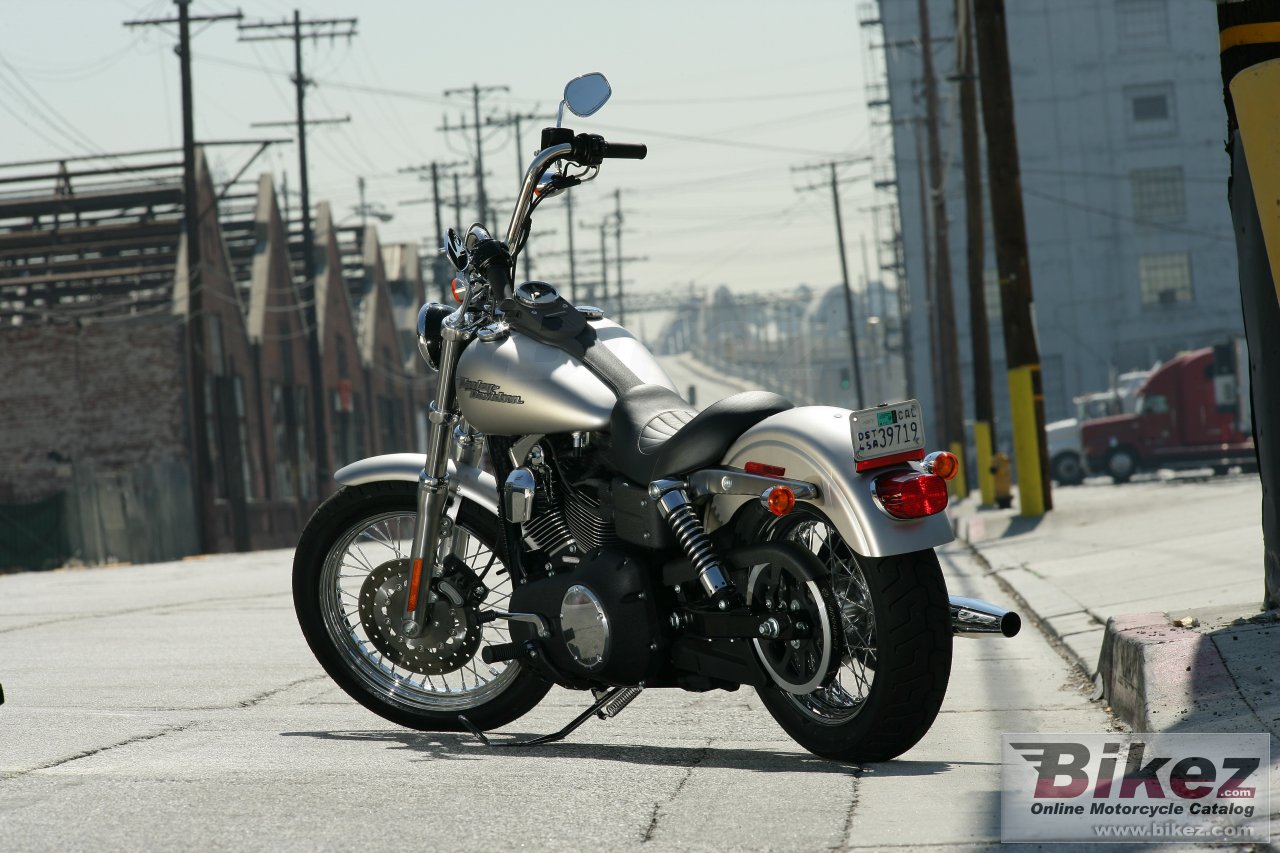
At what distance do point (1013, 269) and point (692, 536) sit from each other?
14.2 metres

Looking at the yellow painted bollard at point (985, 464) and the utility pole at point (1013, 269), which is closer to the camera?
the utility pole at point (1013, 269)

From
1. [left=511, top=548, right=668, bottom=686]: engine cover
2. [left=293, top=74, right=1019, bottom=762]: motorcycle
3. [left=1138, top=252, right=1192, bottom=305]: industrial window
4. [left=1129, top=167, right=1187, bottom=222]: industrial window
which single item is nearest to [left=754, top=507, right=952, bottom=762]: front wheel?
[left=293, top=74, right=1019, bottom=762]: motorcycle

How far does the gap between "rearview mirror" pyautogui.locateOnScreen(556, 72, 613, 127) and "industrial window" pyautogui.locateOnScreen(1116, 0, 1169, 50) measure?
66.9m

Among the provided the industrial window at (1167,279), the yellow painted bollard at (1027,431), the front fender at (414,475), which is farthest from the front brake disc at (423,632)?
the industrial window at (1167,279)

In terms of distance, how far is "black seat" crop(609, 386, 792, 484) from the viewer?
5059 mm

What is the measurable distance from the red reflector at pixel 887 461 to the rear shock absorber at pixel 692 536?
56 centimetres

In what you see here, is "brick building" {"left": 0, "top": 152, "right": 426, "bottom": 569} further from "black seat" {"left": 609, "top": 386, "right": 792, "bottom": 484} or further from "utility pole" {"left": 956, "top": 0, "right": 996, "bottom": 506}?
"black seat" {"left": 609, "top": 386, "right": 792, "bottom": 484}

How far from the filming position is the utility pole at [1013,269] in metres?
18.2

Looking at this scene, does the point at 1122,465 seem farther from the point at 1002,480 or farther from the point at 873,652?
the point at 873,652

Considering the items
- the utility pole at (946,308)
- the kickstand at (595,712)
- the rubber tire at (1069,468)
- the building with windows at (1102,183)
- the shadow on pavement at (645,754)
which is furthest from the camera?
the building with windows at (1102,183)

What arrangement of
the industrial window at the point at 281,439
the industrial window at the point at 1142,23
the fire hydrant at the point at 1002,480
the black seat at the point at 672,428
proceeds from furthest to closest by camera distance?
1. the industrial window at the point at 1142,23
2. the industrial window at the point at 281,439
3. the fire hydrant at the point at 1002,480
4. the black seat at the point at 672,428

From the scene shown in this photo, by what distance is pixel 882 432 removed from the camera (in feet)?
15.4

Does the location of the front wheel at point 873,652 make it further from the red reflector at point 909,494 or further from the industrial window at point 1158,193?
the industrial window at point 1158,193

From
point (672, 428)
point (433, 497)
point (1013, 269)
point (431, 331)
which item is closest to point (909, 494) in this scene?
point (672, 428)
